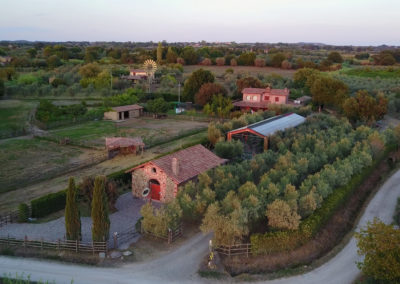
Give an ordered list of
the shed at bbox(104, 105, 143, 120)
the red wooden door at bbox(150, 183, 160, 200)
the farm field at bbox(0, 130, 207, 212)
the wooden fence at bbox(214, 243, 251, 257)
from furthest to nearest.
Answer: the shed at bbox(104, 105, 143, 120)
the farm field at bbox(0, 130, 207, 212)
the red wooden door at bbox(150, 183, 160, 200)
the wooden fence at bbox(214, 243, 251, 257)

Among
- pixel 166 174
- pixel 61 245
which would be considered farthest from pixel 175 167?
pixel 61 245

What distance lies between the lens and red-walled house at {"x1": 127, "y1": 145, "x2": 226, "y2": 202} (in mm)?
23109

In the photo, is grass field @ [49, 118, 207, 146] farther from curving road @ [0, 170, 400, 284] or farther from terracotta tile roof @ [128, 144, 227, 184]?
curving road @ [0, 170, 400, 284]

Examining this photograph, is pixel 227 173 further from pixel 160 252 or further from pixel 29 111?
pixel 29 111

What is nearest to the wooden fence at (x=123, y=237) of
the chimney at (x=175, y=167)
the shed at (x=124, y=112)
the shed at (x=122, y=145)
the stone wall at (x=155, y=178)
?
the stone wall at (x=155, y=178)

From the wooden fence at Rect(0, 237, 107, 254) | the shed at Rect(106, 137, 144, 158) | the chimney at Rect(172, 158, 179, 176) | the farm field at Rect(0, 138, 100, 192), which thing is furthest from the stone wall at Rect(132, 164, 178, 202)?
the shed at Rect(106, 137, 144, 158)

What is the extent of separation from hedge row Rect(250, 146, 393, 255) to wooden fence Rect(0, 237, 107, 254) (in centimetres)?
711

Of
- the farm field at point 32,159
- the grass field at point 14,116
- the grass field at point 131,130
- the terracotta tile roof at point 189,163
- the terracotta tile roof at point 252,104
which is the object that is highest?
the terracotta tile roof at point 252,104

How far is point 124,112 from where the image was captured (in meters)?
53.8

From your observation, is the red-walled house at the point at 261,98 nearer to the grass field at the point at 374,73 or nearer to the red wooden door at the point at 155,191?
the red wooden door at the point at 155,191

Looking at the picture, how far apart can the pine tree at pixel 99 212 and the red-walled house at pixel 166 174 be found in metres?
6.13

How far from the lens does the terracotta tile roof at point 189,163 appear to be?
76.1 feet

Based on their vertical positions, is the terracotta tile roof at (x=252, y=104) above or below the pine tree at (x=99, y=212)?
above

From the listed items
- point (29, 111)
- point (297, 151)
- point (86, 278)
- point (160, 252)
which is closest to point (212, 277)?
point (160, 252)
